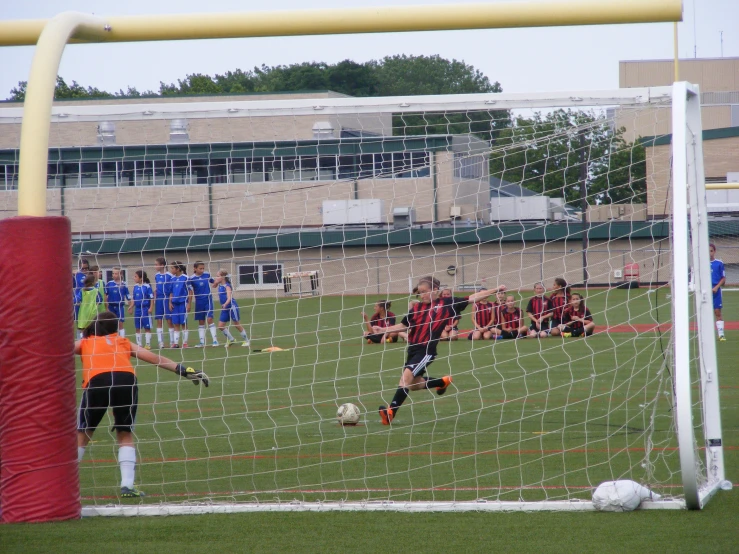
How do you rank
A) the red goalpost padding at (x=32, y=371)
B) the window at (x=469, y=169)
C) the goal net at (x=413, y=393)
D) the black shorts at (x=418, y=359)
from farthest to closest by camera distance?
the window at (x=469, y=169) → the black shorts at (x=418, y=359) → the goal net at (x=413, y=393) → the red goalpost padding at (x=32, y=371)

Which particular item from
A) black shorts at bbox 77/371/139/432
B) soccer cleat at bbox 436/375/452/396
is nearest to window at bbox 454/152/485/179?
soccer cleat at bbox 436/375/452/396

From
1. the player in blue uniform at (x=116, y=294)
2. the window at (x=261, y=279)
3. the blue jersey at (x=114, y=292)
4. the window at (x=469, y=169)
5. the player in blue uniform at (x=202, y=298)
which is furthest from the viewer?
the window at (x=261, y=279)

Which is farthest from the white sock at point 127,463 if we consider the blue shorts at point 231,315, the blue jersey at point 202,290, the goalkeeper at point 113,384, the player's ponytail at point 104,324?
the blue shorts at point 231,315

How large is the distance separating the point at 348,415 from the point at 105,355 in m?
3.30

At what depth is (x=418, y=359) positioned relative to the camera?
988 centimetres

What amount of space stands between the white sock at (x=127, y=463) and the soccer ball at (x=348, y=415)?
10.2 ft

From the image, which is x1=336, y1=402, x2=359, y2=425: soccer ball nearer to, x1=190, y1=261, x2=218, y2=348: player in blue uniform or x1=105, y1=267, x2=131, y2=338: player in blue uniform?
x1=190, y1=261, x2=218, y2=348: player in blue uniform

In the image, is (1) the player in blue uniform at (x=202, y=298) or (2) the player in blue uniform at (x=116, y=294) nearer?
(1) the player in blue uniform at (x=202, y=298)

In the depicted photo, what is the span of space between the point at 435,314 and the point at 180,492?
156 inches

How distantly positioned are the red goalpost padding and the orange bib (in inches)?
43.9

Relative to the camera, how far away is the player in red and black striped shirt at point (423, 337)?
9609mm

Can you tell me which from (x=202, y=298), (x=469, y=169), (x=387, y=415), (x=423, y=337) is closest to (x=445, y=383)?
(x=423, y=337)

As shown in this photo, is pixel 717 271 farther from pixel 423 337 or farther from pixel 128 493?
pixel 128 493

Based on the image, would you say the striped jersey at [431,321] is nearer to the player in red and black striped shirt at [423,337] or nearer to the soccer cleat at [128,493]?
the player in red and black striped shirt at [423,337]
